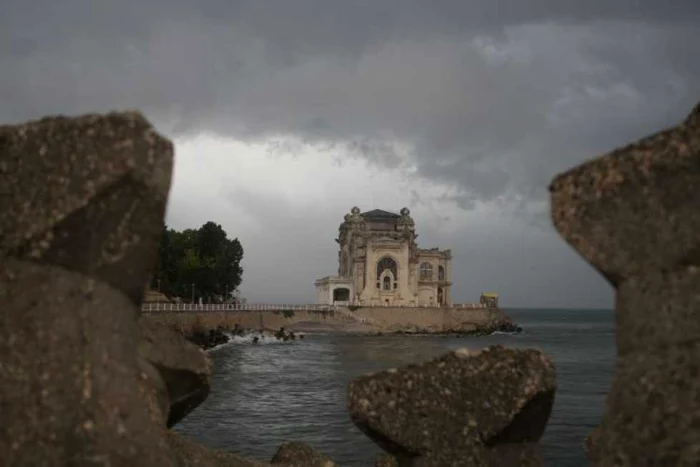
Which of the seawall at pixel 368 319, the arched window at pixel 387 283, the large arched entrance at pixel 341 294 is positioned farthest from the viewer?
the large arched entrance at pixel 341 294

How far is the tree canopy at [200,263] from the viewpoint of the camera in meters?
84.6

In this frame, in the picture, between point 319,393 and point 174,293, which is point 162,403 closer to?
point 319,393

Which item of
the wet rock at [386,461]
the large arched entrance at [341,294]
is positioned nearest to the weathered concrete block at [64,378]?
the wet rock at [386,461]

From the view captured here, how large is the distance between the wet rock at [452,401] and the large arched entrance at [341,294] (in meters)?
109

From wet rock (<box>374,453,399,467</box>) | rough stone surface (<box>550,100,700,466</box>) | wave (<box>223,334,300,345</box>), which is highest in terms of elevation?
rough stone surface (<box>550,100,700,466</box>)

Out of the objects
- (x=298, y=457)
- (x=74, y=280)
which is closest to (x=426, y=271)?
(x=298, y=457)

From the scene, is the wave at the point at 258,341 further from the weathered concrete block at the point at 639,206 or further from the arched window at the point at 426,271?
the weathered concrete block at the point at 639,206

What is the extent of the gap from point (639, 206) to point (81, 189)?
264 centimetres

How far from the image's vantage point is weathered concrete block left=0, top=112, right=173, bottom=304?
3.51 metres

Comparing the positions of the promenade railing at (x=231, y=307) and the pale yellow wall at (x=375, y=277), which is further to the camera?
the pale yellow wall at (x=375, y=277)

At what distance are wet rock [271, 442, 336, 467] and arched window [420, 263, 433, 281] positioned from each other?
4332 inches

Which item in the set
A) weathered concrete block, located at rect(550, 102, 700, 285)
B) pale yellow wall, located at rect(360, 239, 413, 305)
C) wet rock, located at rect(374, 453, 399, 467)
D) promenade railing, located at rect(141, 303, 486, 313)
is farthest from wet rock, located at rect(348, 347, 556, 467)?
pale yellow wall, located at rect(360, 239, 413, 305)

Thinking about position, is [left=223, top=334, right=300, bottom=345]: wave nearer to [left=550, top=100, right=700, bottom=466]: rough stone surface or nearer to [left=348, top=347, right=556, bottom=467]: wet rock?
[left=348, top=347, right=556, bottom=467]: wet rock

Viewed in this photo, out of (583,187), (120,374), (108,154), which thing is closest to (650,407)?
(583,187)
